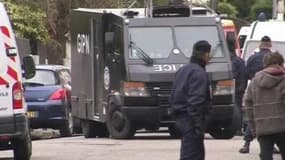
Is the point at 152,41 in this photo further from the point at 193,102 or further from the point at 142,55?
the point at 193,102

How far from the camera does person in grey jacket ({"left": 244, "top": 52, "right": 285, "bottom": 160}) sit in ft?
35.6

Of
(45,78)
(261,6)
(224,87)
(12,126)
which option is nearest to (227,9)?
(261,6)

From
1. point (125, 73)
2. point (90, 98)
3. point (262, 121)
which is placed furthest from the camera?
point (90, 98)

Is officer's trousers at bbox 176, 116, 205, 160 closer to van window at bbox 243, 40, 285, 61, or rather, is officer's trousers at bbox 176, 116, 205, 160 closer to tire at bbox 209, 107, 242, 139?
tire at bbox 209, 107, 242, 139

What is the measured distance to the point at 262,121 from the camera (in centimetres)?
1088

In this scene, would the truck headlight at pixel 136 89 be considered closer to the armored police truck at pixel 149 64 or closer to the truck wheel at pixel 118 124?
the armored police truck at pixel 149 64

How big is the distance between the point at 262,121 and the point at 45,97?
10.4 metres

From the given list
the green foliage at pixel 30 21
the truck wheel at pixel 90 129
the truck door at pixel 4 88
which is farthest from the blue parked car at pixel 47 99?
the green foliage at pixel 30 21

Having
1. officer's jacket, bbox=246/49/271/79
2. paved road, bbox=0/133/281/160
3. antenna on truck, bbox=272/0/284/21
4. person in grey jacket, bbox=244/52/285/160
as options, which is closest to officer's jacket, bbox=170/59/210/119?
person in grey jacket, bbox=244/52/285/160

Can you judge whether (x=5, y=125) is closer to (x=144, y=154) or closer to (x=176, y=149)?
(x=144, y=154)

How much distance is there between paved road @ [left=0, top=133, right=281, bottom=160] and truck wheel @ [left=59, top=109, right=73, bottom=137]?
2.69m

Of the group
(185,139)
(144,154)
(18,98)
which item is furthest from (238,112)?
(185,139)

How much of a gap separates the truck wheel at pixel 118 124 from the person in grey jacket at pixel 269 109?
6948mm

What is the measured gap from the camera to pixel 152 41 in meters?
17.8
